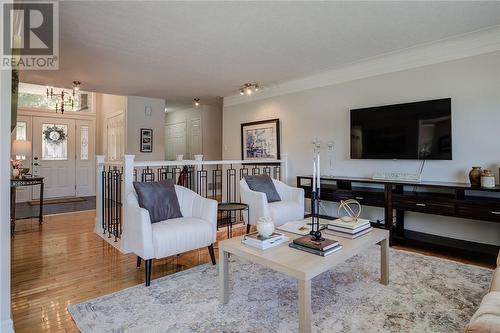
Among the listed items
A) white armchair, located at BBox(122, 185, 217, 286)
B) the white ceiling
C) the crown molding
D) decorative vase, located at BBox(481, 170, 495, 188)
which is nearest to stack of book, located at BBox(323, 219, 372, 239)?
white armchair, located at BBox(122, 185, 217, 286)

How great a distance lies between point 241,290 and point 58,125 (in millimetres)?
7221

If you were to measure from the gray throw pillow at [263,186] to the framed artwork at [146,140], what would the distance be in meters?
3.48

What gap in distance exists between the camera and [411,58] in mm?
3711

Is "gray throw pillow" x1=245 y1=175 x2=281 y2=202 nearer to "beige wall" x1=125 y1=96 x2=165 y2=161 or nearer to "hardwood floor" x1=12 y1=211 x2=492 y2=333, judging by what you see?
"hardwood floor" x1=12 y1=211 x2=492 y2=333

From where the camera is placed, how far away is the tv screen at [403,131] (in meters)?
3.45

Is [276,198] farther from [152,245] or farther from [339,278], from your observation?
[152,245]

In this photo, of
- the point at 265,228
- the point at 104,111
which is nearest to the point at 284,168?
the point at 265,228

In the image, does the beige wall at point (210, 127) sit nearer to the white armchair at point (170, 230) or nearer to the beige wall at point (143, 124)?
the beige wall at point (143, 124)

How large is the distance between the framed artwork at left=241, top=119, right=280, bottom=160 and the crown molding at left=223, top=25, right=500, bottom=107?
759mm

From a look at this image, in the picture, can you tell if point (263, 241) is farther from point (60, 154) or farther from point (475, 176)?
point (60, 154)

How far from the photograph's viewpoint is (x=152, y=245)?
248 centimetres

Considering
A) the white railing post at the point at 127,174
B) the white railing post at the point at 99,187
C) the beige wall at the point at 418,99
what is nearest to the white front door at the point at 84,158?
the white railing post at the point at 99,187

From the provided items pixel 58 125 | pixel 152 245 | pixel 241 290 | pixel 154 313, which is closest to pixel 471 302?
pixel 241 290

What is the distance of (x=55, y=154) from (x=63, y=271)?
563 cm
